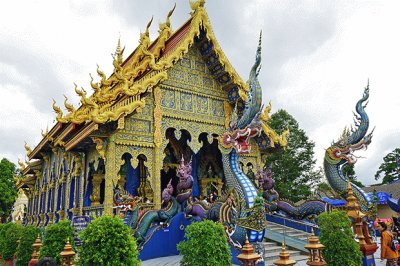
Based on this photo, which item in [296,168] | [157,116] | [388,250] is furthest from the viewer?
[296,168]

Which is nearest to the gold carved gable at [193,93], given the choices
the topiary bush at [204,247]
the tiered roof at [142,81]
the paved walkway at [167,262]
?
the tiered roof at [142,81]

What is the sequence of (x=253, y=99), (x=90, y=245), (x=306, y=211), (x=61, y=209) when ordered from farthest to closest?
1. (x=61, y=209)
2. (x=306, y=211)
3. (x=253, y=99)
4. (x=90, y=245)

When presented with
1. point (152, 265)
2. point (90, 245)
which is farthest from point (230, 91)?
point (90, 245)

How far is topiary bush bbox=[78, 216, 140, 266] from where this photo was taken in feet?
14.5

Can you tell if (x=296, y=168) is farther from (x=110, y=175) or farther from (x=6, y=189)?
(x=6, y=189)

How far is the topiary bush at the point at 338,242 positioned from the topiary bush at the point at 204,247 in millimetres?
1839

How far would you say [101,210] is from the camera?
925 centimetres

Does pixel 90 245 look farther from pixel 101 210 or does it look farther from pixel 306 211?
pixel 306 211

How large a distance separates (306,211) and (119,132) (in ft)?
21.9

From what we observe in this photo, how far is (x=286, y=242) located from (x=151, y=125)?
5265 millimetres

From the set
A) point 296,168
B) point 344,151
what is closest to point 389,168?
point 296,168

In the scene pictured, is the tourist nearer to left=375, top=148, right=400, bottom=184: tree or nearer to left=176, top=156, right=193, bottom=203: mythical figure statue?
left=176, top=156, right=193, bottom=203: mythical figure statue

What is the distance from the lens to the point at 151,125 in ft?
33.7

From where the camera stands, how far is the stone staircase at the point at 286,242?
28.0ft
